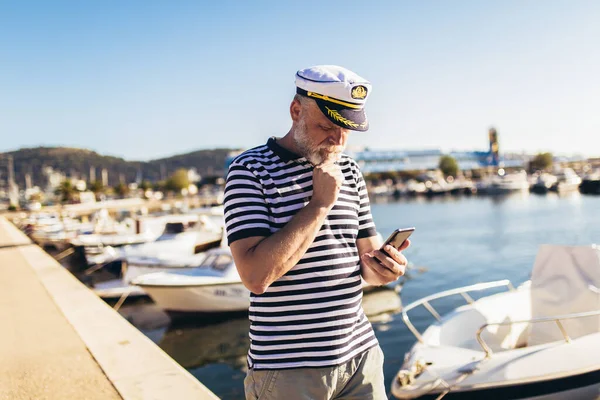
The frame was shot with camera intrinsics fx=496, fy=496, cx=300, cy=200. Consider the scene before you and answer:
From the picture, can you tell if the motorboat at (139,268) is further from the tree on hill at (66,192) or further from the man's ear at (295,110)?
the tree on hill at (66,192)

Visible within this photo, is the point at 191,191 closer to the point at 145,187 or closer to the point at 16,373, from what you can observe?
A: the point at 145,187

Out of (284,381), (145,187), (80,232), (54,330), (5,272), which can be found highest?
(284,381)

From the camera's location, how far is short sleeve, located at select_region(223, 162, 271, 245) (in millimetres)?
1703

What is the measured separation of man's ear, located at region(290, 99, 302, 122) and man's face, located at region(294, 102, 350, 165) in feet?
0.07

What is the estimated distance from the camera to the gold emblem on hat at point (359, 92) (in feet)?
6.00

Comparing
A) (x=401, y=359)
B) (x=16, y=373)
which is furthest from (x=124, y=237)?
(x=16, y=373)

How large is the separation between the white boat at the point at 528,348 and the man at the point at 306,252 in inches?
147

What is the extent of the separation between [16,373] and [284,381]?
3614mm

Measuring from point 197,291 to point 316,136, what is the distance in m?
10.6

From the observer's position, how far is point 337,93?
1801 millimetres

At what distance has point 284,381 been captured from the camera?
175cm

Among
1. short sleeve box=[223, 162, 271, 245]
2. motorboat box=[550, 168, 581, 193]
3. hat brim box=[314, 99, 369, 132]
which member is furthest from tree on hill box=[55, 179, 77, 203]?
hat brim box=[314, 99, 369, 132]

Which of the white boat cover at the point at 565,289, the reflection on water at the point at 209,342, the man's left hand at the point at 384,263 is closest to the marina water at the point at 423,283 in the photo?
the reflection on water at the point at 209,342

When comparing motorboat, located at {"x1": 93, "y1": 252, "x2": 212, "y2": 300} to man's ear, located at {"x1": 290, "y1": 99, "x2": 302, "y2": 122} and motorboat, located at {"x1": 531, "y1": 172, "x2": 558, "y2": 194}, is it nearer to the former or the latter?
man's ear, located at {"x1": 290, "y1": 99, "x2": 302, "y2": 122}
